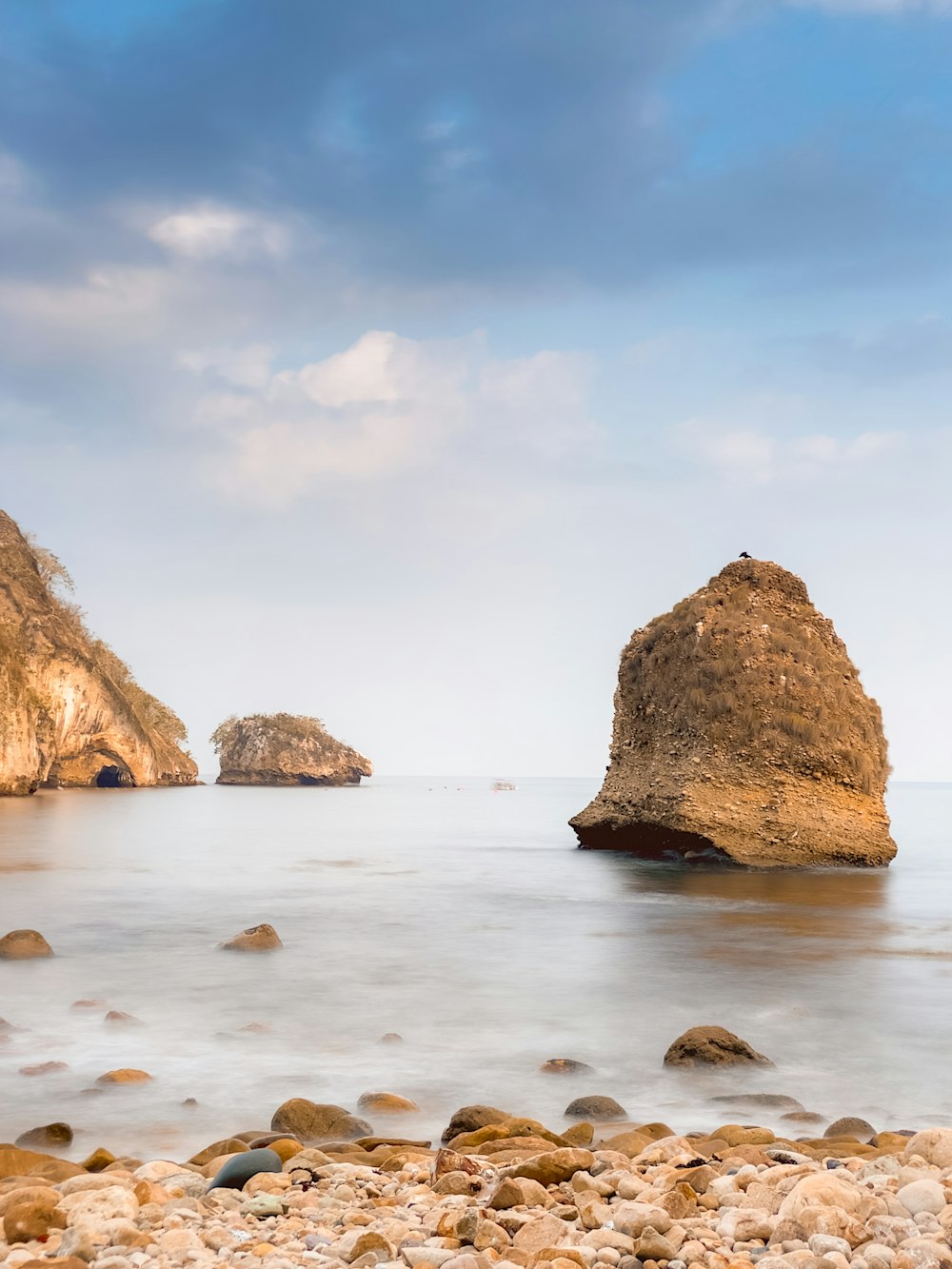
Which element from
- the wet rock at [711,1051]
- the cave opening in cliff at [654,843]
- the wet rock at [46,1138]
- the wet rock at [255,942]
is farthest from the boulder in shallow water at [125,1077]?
the cave opening in cliff at [654,843]

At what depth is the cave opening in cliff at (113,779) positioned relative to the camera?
79000mm

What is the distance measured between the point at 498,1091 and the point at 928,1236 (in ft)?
12.0

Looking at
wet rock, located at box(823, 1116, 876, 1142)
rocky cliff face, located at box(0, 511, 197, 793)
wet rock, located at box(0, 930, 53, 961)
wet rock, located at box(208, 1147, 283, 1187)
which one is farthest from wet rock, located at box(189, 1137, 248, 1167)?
rocky cliff face, located at box(0, 511, 197, 793)

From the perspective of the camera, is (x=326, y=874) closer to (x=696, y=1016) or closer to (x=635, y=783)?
(x=635, y=783)

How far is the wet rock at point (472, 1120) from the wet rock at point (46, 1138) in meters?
2.02

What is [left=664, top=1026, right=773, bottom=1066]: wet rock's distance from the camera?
702 cm

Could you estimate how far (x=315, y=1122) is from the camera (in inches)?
213

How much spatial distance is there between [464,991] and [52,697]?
5601 cm

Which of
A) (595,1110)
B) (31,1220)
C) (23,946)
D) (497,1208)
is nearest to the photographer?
(31,1220)

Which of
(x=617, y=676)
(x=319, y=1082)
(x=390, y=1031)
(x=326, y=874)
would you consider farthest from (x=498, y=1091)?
(x=617, y=676)

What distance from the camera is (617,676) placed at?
86.5 ft

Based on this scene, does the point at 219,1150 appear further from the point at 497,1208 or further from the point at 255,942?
the point at 255,942

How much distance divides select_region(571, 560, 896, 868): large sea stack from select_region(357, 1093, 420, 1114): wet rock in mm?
15214

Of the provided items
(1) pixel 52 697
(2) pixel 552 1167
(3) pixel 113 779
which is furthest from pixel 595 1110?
(3) pixel 113 779
